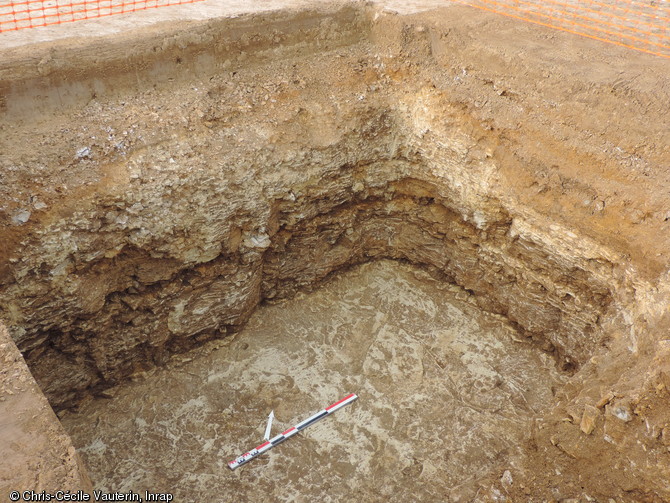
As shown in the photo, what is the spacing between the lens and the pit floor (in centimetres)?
477

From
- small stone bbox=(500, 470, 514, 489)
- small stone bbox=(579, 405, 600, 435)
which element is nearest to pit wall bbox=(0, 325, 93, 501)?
small stone bbox=(500, 470, 514, 489)

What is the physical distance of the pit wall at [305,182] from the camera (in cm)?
449

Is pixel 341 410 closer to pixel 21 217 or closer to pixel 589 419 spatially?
pixel 589 419

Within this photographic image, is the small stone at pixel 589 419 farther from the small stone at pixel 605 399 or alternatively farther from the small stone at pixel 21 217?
the small stone at pixel 21 217

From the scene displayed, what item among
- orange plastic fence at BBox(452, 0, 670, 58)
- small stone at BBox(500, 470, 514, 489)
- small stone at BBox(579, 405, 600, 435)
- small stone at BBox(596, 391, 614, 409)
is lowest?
small stone at BBox(500, 470, 514, 489)

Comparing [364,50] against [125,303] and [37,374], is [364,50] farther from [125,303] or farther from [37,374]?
[37,374]

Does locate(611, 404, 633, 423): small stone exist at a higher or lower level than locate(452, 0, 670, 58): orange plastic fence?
lower

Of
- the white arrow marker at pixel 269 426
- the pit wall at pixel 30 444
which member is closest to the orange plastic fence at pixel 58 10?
the pit wall at pixel 30 444

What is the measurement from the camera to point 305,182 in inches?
215

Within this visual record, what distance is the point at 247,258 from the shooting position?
5477mm

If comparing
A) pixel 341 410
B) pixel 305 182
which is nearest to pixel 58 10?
pixel 305 182

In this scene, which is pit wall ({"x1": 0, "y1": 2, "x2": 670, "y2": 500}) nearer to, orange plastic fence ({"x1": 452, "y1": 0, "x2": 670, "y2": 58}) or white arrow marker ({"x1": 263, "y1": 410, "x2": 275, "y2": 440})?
orange plastic fence ({"x1": 452, "y1": 0, "x2": 670, "y2": 58})

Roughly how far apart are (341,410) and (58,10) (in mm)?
5092

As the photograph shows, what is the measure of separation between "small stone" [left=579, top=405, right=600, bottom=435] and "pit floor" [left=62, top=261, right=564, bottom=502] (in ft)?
2.09
